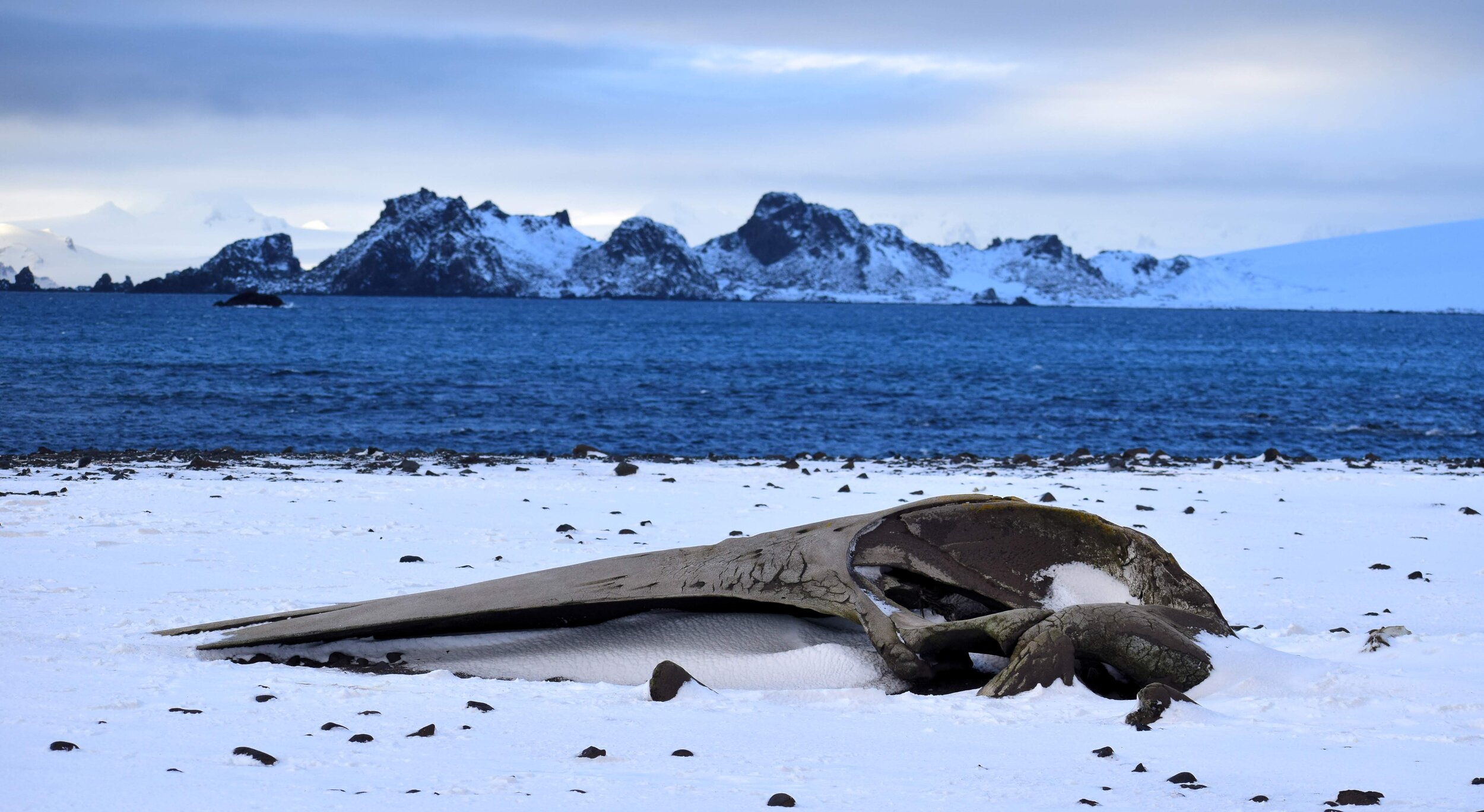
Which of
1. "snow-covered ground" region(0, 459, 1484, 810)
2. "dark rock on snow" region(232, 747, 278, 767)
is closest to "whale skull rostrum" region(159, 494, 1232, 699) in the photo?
"snow-covered ground" region(0, 459, 1484, 810)

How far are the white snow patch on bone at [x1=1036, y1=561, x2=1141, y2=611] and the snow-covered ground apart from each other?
→ 1.83 feet

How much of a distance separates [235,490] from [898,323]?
148504 millimetres

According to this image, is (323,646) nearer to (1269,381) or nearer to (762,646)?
(762,646)

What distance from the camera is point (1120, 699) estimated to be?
19.4 ft

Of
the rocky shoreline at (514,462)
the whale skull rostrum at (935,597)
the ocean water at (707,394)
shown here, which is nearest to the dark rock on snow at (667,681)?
the whale skull rostrum at (935,597)

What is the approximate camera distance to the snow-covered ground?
4371 millimetres

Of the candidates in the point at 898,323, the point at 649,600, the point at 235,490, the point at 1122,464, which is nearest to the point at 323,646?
the point at 649,600

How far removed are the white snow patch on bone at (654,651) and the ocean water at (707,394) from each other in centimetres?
2314

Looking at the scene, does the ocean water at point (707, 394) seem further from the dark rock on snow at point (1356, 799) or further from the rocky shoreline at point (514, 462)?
the dark rock on snow at point (1356, 799)

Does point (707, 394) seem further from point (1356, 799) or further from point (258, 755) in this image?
point (1356, 799)

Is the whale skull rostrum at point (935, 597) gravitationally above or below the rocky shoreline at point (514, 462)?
above

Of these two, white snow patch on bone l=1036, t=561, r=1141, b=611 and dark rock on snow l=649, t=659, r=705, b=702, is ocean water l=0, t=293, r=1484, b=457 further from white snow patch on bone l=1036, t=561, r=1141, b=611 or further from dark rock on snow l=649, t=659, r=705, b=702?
dark rock on snow l=649, t=659, r=705, b=702

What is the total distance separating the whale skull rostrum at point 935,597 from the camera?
5.91 m

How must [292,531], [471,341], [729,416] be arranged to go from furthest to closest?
[471,341]
[729,416]
[292,531]
